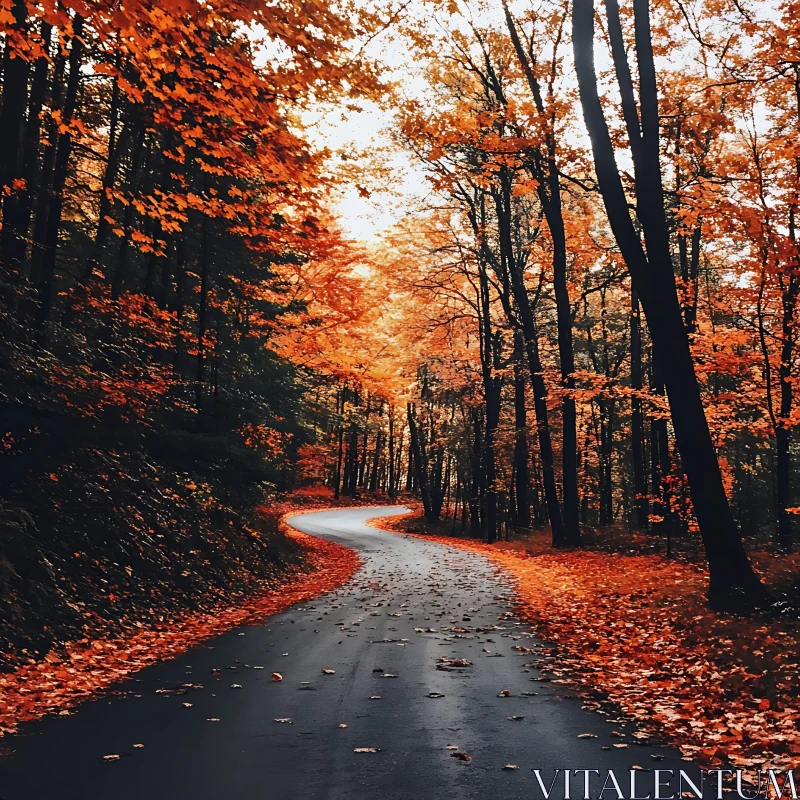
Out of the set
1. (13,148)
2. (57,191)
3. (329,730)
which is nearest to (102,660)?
(329,730)

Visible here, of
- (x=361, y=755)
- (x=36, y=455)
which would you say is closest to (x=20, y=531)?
(x=36, y=455)

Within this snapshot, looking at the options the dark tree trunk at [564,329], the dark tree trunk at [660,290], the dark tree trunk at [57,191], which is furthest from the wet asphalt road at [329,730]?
the dark tree trunk at [564,329]

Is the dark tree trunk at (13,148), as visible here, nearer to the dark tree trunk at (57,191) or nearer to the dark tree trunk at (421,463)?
the dark tree trunk at (57,191)

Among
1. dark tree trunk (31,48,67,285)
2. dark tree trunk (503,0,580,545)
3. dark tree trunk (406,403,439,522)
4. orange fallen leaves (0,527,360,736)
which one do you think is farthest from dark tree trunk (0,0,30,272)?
dark tree trunk (406,403,439,522)

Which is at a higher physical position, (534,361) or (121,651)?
(534,361)

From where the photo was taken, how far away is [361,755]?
452 centimetres

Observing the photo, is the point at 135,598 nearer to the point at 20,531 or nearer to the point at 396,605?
the point at 20,531

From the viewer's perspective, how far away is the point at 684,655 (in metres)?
7.14

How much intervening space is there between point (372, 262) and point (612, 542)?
1194cm

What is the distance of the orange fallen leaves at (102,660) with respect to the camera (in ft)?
18.7

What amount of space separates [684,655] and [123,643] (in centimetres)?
671

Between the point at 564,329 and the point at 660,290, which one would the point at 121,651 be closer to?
the point at 660,290

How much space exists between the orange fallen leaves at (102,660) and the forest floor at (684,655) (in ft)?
13.8

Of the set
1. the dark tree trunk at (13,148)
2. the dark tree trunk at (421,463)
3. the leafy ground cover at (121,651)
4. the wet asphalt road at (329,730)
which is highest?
the dark tree trunk at (13,148)
